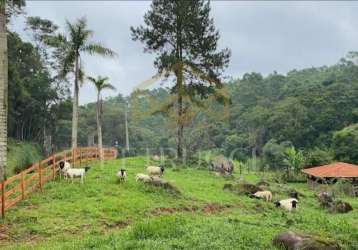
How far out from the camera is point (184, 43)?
115ft

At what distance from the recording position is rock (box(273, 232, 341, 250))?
973 centimetres

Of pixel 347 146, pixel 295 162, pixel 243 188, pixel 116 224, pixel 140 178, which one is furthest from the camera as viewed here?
pixel 347 146

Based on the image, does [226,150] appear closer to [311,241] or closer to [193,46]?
[193,46]

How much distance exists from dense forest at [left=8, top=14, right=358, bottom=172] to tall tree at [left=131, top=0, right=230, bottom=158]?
1439mm

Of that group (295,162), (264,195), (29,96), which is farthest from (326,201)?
(29,96)

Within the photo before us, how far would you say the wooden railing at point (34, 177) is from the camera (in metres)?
14.1

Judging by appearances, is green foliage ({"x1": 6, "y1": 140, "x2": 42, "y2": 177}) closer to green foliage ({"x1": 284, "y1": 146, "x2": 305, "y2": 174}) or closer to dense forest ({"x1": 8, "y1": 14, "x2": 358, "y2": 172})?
dense forest ({"x1": 8, "y1": 14, "x2": 358, "y2": 172})

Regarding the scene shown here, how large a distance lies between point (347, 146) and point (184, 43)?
22152 mm

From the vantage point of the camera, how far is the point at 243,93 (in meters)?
89.9

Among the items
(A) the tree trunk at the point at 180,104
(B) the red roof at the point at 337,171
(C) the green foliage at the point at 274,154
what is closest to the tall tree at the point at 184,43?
(A) the tree trunk at the point at 180,104

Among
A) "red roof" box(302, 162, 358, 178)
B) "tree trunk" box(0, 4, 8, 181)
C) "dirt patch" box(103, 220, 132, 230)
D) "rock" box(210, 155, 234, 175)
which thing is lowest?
"dirt patch" box(103, 220, 132, 230)

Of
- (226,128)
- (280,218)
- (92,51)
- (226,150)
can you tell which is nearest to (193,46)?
(92,51)

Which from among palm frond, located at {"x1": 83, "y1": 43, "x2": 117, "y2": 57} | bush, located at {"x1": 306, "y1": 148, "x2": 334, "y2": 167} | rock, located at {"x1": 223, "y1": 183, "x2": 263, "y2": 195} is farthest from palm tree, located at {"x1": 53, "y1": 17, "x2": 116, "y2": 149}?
bush, located at {"x1": 306, "y1": 148, "x2": 334, "y2": 167}

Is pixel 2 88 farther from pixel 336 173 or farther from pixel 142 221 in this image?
pixel 336 173
